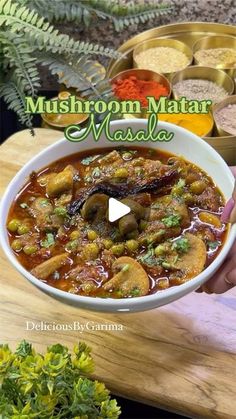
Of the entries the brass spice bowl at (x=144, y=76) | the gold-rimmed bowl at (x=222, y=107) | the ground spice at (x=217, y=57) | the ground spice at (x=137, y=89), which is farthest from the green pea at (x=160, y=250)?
the ground spice at (x=217, y=57)

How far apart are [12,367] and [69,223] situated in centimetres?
38

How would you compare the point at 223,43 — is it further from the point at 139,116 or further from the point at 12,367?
the point at 12,367

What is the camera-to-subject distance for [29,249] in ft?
3.91

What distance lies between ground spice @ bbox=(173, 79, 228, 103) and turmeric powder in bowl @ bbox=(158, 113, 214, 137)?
203 mm

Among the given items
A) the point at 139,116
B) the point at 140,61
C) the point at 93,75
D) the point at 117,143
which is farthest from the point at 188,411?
the point at 140,61

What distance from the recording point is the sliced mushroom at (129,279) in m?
1.12

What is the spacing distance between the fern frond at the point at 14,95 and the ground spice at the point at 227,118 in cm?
62

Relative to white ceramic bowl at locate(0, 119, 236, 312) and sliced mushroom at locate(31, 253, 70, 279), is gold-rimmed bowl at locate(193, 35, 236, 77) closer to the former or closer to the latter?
white ceramic bowl at locate(0, 119, 236, 312)

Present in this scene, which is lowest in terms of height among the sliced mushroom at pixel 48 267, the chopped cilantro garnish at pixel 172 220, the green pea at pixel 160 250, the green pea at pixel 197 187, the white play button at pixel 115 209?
the sliced mushroom at pixel 48 267

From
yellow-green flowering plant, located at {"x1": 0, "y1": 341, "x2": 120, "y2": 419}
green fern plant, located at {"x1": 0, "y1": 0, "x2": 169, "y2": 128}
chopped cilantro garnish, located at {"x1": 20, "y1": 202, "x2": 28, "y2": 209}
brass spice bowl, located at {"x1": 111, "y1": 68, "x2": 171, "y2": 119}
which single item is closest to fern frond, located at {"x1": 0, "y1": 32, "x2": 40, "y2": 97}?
green fern plant, located at {"x1": 0, "y1": 0, "x2": 169, "y2": 128}

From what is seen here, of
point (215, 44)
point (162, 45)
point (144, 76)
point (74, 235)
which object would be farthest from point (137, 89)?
point (74, 235)

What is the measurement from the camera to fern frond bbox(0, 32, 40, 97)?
1.68m

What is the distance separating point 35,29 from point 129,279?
0.93 m

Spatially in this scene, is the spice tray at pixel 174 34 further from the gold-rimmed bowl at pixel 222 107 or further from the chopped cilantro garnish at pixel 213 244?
the chopped cilantro garnish at pixel 213 244
